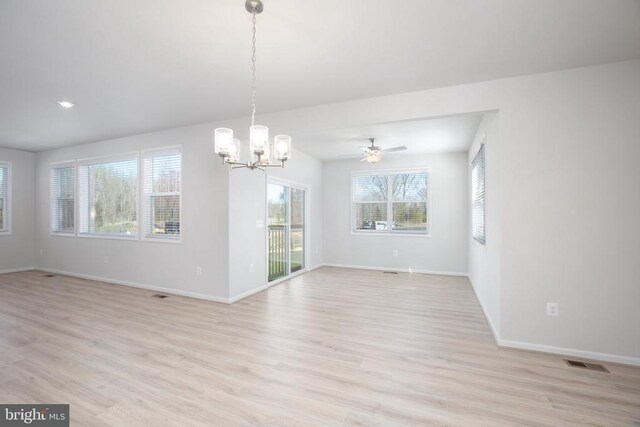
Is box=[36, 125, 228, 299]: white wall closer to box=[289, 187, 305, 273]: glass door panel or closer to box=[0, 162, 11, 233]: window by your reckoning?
box=[289, 187, 305, 273]: glass door panel

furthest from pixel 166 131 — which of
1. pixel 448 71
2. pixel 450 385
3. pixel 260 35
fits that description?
pixel 450 385

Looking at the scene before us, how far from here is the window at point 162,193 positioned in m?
4.79

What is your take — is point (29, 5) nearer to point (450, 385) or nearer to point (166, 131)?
point (166, 131)

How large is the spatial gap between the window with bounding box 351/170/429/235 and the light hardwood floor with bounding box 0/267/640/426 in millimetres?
2735

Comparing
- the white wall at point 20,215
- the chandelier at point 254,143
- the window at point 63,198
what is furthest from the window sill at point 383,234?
the white wall at point 20,215

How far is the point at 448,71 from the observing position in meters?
2.76

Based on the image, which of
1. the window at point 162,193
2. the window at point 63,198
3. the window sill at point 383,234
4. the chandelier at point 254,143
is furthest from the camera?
the window sill at point 383,234

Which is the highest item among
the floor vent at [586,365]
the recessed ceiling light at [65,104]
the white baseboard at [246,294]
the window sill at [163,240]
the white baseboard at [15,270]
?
the recessed ceiling light at [65,104]

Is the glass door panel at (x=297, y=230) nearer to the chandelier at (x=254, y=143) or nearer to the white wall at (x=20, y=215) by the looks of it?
the chandelier at (x=254, y=143)

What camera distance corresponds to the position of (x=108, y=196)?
5.61 m

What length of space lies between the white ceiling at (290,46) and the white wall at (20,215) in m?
4.04

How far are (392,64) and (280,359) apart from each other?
9.39ft

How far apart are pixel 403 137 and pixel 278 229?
2.86 metres

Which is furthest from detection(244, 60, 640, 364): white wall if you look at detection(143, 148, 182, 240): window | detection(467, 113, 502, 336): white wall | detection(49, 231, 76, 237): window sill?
detection(49, 231, 76, 237): window sill
